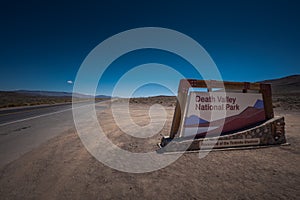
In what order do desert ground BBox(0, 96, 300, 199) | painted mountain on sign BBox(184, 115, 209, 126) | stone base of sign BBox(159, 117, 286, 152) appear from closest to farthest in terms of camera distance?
desert ground BBox(0, 96, 300, 199) < stone base of sign BBox(159, 117, 286, 152) < painted mountain on sign BBox(184, 115, 209, 126)

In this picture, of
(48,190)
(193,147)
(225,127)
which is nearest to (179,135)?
(193,147)

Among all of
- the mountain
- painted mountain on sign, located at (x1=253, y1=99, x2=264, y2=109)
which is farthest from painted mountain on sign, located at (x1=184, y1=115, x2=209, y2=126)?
the mountain

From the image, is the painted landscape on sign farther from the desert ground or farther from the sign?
the desert ground

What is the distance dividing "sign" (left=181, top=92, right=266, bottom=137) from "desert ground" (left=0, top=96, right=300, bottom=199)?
2.29 feet

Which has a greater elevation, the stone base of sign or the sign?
the sign

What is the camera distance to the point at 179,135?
4027 mm

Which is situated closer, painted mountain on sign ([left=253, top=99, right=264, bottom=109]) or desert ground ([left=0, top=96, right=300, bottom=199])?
desert ground ([left=0, top=96, right=300, bottom=199])

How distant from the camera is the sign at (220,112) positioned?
159 inches

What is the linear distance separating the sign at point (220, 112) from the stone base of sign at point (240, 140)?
26cm

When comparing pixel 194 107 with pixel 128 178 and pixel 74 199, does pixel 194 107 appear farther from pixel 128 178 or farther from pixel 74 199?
pixel 74 199

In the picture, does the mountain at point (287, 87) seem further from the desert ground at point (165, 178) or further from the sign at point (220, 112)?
the desert ground at point (165, 178)

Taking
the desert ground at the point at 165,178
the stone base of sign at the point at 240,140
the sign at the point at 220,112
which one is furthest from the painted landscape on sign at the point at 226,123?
the desert ground at the point at 165,178

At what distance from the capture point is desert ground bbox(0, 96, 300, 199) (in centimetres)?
214

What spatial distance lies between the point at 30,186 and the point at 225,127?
4.61 metres
